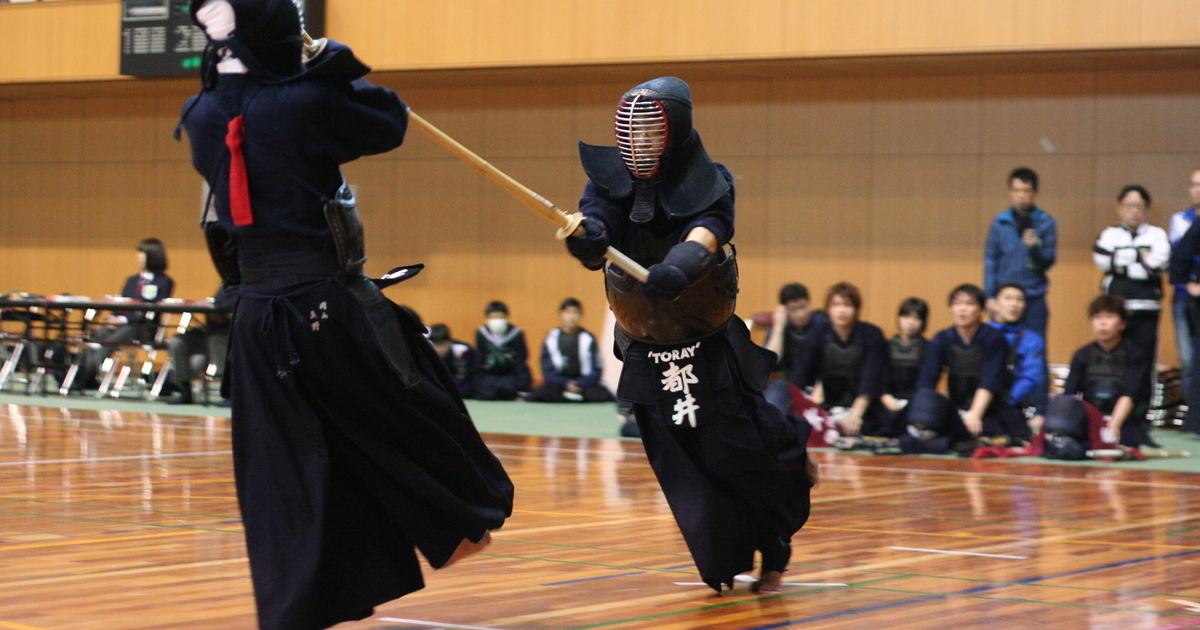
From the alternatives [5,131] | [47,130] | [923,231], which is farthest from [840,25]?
[5,131]

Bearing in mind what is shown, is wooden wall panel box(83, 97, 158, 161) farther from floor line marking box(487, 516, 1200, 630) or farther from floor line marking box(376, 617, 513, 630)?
floor line marking box(376, 617, 513, 630)

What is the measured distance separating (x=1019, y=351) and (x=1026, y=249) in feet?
5.15

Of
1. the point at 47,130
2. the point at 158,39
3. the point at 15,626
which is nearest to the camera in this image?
the point at 15,626

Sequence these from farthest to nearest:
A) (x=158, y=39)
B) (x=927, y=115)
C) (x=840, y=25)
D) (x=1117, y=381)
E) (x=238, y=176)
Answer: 1. (x=158, y=39)
2. (x=927, y=115)
3. (x=840, y=25)
4. (x=1117, y=381)
5. (x=238, y=176)

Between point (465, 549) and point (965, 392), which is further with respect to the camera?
point (965, 392)

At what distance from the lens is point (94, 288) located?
1512 cm

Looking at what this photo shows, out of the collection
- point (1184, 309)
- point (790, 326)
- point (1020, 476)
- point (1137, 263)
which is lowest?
point (1020, 476)

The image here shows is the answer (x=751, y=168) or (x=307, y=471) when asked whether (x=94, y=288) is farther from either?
(x=307, y=471)

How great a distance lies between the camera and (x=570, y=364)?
12211mm

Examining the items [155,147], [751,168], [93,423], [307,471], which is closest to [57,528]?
[307,471]

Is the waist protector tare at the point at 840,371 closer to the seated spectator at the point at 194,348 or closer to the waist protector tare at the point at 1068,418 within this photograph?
the waist protector tare at the point at 1068,418

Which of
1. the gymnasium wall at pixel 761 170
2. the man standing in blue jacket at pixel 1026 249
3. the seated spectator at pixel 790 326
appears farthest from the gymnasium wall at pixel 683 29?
the seated spectator at pixel 790 326

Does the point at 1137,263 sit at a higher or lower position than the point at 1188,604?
higher

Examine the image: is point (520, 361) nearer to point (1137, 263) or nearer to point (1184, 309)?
point (1137, 263)
